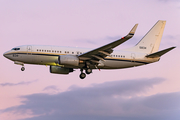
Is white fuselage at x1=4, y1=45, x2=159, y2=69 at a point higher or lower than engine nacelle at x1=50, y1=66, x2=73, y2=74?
higher

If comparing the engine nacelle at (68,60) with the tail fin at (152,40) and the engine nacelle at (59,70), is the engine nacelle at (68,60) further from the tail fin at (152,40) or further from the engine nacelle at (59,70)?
the tail fin at (152,40)

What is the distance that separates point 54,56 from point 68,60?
2662 millimetres

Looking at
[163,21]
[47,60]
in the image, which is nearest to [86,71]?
[47,60]

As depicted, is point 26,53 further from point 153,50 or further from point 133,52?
point 153,50

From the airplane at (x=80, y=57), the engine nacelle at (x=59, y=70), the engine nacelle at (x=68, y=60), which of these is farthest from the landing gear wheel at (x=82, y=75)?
the engine nacelle at (x=68, y=60)

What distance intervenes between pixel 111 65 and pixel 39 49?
36.5 ft

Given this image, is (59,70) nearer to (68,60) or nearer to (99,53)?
(68,60)

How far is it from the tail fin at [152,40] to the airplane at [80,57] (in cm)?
90

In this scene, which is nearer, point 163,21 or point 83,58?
point 83,58

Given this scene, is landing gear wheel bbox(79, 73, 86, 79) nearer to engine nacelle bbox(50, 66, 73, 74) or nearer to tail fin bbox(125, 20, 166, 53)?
engine nacelle bbox(50, 66, 73, 74)

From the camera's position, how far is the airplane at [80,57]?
1795 inches

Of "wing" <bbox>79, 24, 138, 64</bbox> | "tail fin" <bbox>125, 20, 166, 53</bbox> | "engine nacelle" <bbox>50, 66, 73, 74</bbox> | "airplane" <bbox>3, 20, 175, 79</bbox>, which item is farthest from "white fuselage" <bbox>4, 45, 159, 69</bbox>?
"engine nacelle" <bbox>50, 66, 73, 74</bbox>

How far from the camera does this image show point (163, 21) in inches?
2176

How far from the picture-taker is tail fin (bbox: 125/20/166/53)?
52809 mm
